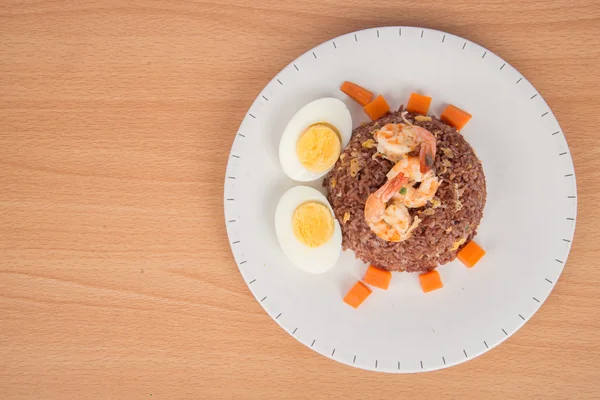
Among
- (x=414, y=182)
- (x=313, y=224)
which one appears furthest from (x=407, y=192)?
(x=313, y=224)

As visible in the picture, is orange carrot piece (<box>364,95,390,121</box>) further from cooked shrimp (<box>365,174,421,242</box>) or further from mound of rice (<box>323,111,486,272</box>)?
cooked shrimp (<box>365,174,421,242</box>)

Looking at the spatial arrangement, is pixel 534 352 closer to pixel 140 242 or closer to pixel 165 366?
pixel 165 366

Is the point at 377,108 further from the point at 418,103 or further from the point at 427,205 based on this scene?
the point at 427,205

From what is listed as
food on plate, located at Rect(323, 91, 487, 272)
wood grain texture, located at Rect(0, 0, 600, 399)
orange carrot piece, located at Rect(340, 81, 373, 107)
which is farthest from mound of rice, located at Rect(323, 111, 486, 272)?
wood grain texture, located at Rect(0, 0, 600, 399)

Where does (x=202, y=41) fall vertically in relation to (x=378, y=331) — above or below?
above

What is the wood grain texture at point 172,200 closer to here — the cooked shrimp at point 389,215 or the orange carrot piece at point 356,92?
the orange carrot piece at point 356,92

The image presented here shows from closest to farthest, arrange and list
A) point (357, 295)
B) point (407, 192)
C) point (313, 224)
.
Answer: point (407, 192) → point (313, 224) → point (357, 295)

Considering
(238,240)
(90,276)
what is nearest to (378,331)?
(238,240)
